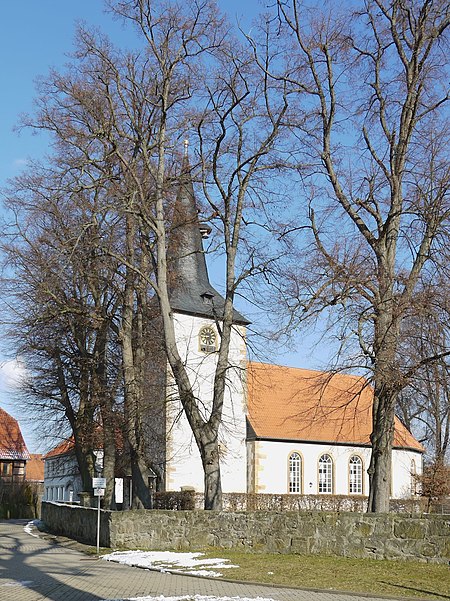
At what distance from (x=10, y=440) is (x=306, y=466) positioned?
17628mm

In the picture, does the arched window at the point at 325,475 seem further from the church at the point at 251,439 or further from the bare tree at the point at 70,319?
the bare tree at the point at 70,319

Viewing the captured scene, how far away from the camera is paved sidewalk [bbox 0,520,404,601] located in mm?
12914

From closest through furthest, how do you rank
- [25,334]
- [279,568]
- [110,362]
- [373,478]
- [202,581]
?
[202,581], [279,568], [373,478], [25,334], [110,362]

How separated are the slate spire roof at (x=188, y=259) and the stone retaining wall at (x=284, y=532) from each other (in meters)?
6.26

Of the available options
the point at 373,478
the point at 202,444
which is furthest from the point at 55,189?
the point at 373,478

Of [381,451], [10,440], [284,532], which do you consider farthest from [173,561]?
[10,440]

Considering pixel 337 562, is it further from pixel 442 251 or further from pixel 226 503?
pixel 226 503

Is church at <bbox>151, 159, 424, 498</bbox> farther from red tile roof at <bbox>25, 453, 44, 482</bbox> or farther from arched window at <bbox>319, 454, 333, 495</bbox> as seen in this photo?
red tile roof at <bbox>25, 453, 44, 482</bbox>

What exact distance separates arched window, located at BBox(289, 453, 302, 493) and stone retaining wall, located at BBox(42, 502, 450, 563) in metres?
20.8

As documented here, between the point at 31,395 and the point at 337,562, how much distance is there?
1950cm

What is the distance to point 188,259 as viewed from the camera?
4169cm

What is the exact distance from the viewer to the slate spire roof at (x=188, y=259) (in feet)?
87.0

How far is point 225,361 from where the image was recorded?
23.5 meters

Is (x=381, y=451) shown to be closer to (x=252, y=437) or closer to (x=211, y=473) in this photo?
(x=211, y=473)
